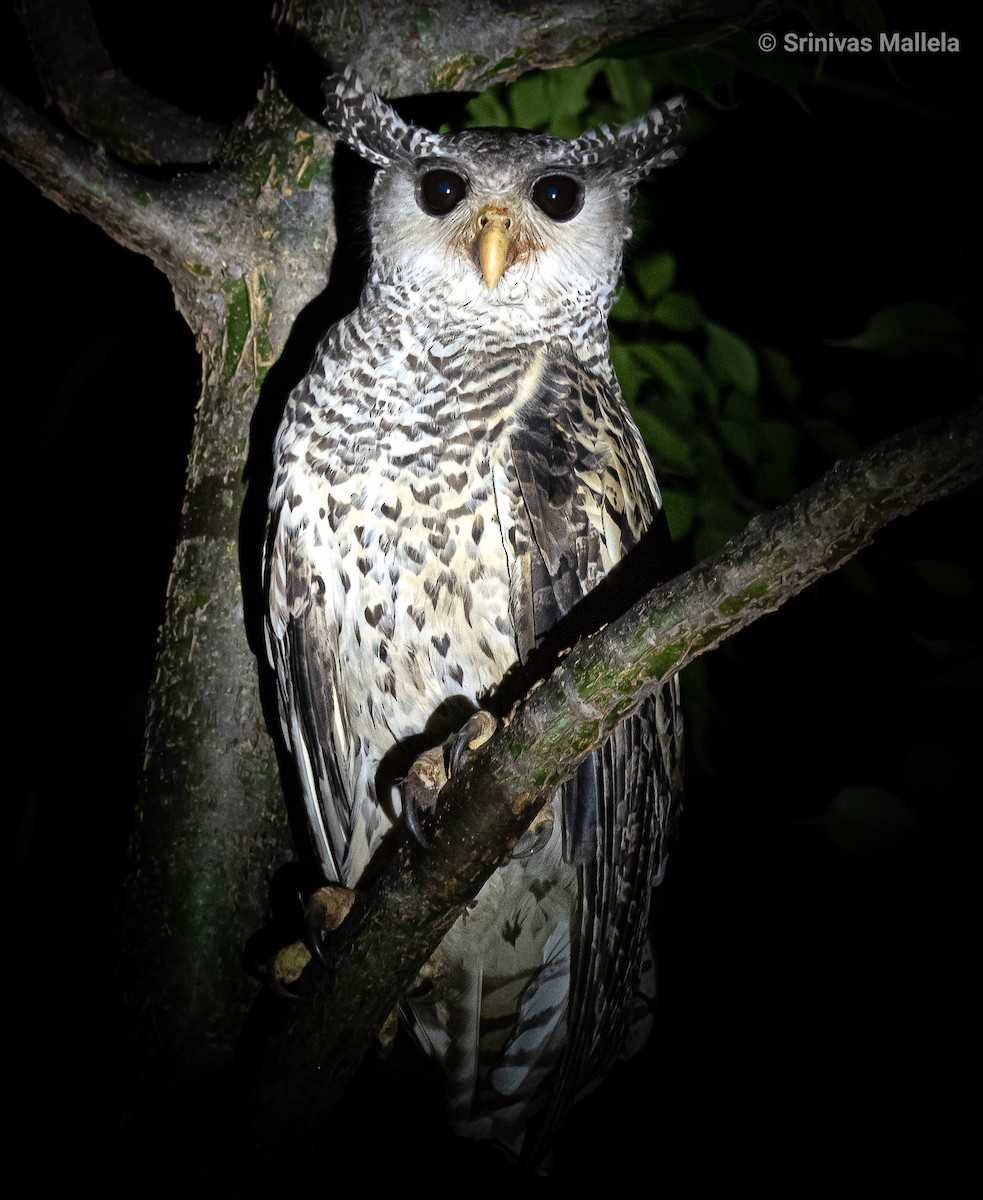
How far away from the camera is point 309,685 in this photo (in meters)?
1.46

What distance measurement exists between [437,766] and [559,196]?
2.87 ft

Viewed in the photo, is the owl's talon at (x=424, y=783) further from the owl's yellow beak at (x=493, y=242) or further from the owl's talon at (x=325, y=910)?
the owl's yellow beak at (x=493, y=242)

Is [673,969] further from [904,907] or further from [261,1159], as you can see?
[261,1159]

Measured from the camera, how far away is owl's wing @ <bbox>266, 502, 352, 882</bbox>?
1.39 m

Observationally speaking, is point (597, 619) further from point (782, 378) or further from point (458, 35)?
point (458, 35)

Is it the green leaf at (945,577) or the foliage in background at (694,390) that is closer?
the green leaf at (945,577)

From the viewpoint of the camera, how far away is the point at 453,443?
1314 millimetres

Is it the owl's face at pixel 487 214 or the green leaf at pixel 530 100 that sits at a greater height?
the green leaf at pixel 530 100

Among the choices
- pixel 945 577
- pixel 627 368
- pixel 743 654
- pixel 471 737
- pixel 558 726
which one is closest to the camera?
pixel 558 726

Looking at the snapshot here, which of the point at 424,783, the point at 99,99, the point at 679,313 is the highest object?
the point at 99,99

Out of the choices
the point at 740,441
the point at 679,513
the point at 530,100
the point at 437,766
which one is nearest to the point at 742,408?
the point at 740,441

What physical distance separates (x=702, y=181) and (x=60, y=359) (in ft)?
5.58

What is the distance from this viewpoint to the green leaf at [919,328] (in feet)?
3.18

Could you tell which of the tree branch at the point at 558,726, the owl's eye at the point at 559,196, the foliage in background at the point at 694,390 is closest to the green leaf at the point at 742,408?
the foliage in background at the point at 694,390
